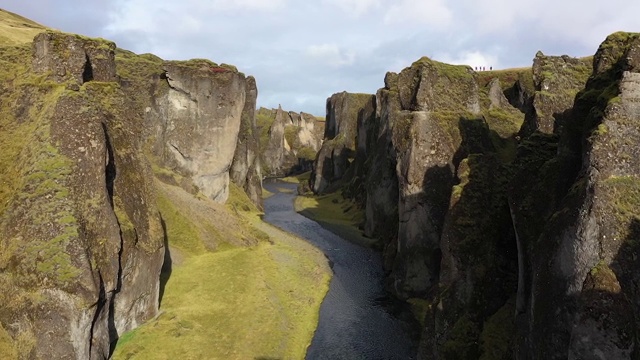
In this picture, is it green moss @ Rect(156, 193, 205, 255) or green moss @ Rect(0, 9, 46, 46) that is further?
green moss @ Rect(156, 193, 205, 255)

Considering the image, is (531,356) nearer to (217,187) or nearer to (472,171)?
(472,171)

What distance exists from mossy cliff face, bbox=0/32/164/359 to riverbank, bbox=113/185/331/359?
317cm

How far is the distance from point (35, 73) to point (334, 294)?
112 ft

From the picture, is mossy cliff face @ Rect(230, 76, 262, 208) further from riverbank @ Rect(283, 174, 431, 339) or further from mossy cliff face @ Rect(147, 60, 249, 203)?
mossy cliff face @ Rect(147, 60, 249, 203)

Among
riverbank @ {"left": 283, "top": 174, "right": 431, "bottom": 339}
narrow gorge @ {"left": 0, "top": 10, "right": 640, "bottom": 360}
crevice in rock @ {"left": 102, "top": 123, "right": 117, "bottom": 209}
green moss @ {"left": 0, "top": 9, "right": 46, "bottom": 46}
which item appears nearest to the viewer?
narrow gorge @ {"left": 0, "top": 10, "right": 640, "bottom": 360}

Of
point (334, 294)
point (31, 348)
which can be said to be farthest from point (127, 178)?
point (334, 294)

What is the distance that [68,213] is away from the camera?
26.4 m

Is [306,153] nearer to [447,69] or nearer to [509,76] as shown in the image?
[509,76]

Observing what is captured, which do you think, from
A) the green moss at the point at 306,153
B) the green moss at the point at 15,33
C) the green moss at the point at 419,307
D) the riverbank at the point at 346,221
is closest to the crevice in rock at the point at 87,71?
the green moss at the point at 15,33

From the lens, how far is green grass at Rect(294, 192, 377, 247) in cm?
7631

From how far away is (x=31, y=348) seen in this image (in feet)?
→ 78.5

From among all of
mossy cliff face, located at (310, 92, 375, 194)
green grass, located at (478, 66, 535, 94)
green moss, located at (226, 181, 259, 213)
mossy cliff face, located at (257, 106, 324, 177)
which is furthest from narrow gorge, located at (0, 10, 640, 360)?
mossy cliff face, located at (257, 106, 324, 177)

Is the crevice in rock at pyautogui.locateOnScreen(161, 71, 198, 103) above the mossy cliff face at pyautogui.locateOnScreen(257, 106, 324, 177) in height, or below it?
above

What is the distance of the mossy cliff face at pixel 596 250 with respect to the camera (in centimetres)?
1794
